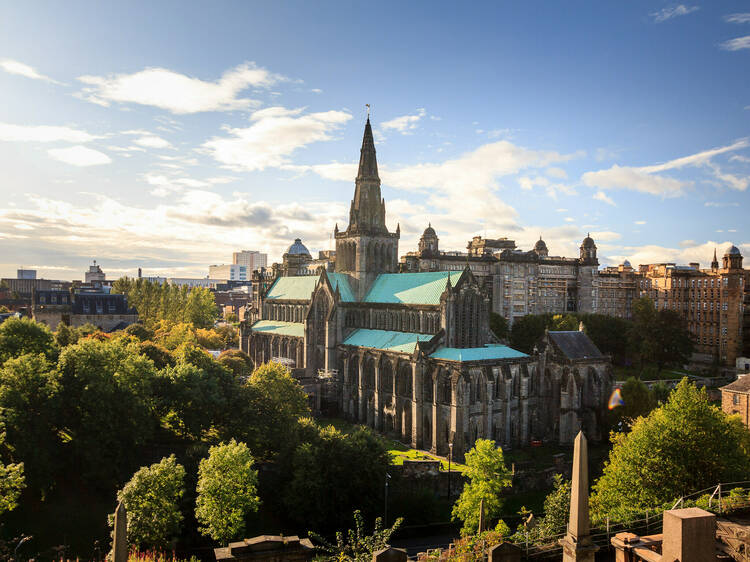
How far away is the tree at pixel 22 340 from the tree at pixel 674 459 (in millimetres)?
49960

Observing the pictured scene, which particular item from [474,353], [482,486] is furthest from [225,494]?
[474,353]

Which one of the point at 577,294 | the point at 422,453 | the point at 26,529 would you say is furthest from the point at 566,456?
the point at 577,294

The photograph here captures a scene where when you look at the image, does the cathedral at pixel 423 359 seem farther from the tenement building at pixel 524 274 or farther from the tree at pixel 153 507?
the tenement building at pixel 524 274

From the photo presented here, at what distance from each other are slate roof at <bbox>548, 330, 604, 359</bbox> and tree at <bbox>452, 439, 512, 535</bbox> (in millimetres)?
26885

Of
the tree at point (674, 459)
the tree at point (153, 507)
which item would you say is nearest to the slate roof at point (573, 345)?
the tree at point (674, 459)

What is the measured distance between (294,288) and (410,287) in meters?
28.9

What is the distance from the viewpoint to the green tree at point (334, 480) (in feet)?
131

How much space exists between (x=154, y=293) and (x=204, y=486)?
3969 inches

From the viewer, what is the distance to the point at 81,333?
8031 cm

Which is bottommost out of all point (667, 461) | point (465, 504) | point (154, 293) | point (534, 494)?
point (534, 494)

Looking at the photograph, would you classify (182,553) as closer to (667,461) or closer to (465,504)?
(465,504)

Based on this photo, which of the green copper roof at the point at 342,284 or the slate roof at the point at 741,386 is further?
the green copper roof at the point at 342,284

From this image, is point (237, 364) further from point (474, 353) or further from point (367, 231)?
point (474, 353)

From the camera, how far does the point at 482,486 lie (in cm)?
3856
